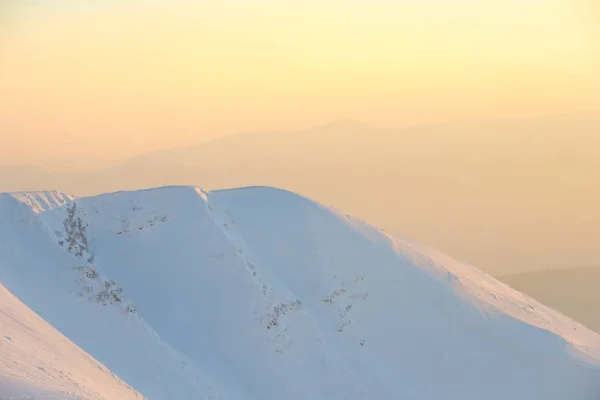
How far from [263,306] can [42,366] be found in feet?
52.5

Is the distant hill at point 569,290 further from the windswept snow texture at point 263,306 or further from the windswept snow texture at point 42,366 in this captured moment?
the windswept snow texture at point 42,366

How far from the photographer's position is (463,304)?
134 ft

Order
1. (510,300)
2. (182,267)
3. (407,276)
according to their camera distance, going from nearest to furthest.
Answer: (182,267)
(407,276)
(510,300)

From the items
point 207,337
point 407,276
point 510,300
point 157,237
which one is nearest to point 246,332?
point 207,337

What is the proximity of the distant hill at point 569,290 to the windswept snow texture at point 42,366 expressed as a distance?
10286cm

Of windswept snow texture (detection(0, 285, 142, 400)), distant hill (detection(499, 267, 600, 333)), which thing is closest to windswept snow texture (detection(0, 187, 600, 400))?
windswept snow texture (detection(0, 285, 142, 400))

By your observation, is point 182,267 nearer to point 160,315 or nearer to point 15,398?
point 160,315

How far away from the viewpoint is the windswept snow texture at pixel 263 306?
33.4 metres

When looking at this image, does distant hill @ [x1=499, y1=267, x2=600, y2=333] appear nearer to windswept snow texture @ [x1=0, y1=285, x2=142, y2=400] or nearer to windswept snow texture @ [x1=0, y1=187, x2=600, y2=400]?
windswept snow texture @ [x1=0, y1=187, x2=600, y2=400]

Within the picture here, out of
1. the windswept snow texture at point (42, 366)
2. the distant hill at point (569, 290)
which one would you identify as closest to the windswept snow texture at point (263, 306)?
the windswept snow texture at point (42, 366)

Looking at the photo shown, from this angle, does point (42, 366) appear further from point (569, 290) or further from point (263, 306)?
point (569, 290)

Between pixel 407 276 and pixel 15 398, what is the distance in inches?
1048

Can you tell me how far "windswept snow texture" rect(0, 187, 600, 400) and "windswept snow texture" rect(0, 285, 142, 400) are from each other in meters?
4.32

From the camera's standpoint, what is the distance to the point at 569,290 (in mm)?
158000
